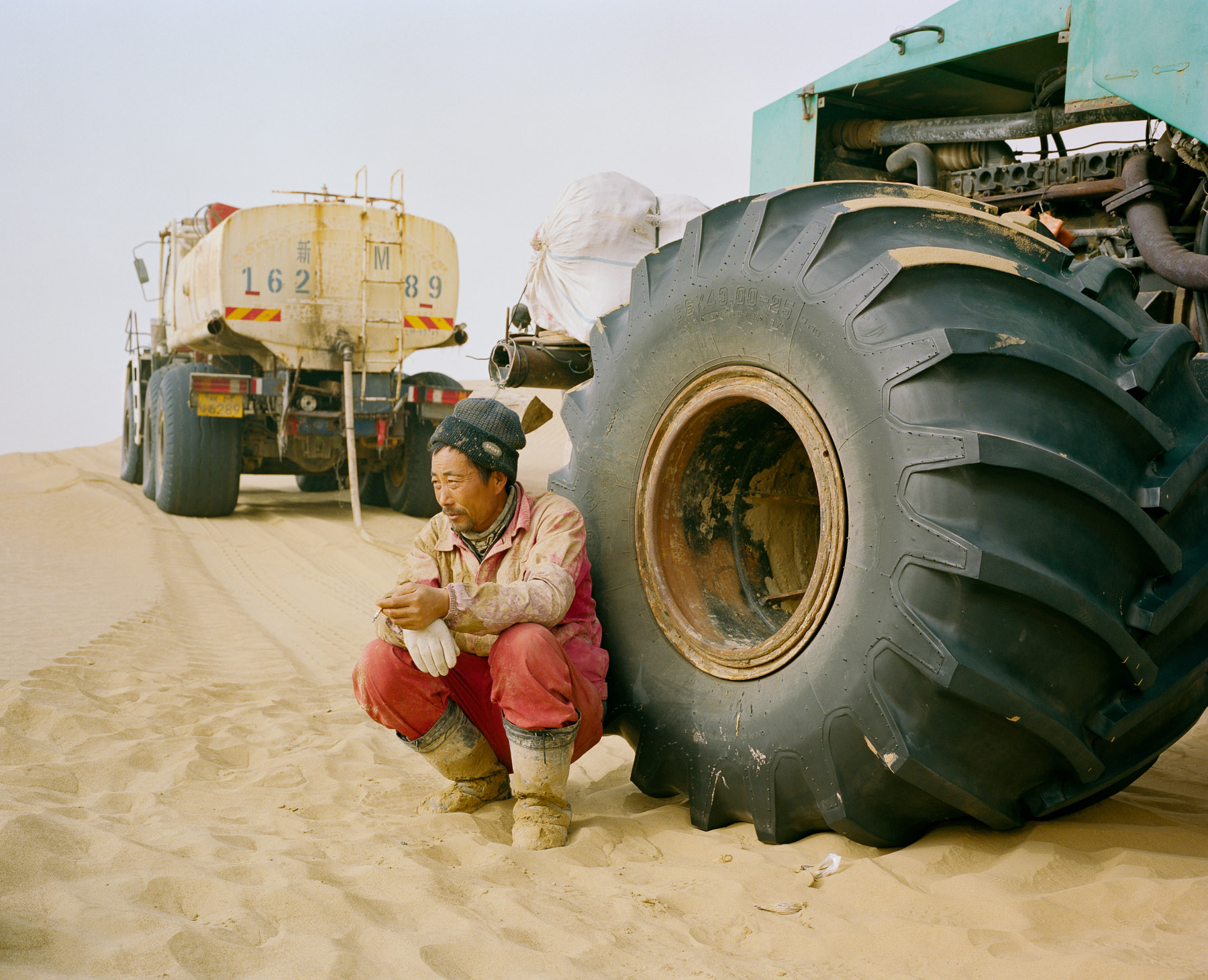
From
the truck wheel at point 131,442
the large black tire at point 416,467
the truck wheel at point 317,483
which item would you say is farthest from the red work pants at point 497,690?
the truck wheel at point 317,483

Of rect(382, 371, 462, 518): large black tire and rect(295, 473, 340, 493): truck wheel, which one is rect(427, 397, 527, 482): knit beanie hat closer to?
rect(382, 371, 462, 518): large black tire

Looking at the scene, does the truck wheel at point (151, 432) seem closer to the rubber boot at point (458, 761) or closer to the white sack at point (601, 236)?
the white sack at point (601, 236)

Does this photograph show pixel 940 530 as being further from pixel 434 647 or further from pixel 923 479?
pixel 434 647

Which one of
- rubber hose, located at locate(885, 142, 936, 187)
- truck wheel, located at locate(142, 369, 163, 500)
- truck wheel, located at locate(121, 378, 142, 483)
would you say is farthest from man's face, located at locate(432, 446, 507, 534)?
truck wheel, located at locate(121, 378, 142, 483)

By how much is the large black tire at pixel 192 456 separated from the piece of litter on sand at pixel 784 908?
29.0 feet

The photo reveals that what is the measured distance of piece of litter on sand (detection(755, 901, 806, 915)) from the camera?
7.02 ft

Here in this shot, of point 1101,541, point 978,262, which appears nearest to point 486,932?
point 1101,541

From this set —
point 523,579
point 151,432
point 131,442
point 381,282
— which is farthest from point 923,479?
point 131,442

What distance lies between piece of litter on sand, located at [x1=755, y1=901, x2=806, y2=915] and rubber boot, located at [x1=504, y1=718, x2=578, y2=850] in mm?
681

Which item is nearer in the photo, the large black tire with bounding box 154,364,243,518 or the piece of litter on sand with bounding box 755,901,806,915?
the piece of litter on sand with bounding box 755,901,806,915

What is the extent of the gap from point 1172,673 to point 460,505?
180 centimetres

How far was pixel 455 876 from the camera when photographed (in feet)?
7.70

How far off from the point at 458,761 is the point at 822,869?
115cm

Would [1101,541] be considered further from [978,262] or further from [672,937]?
[672,937]
